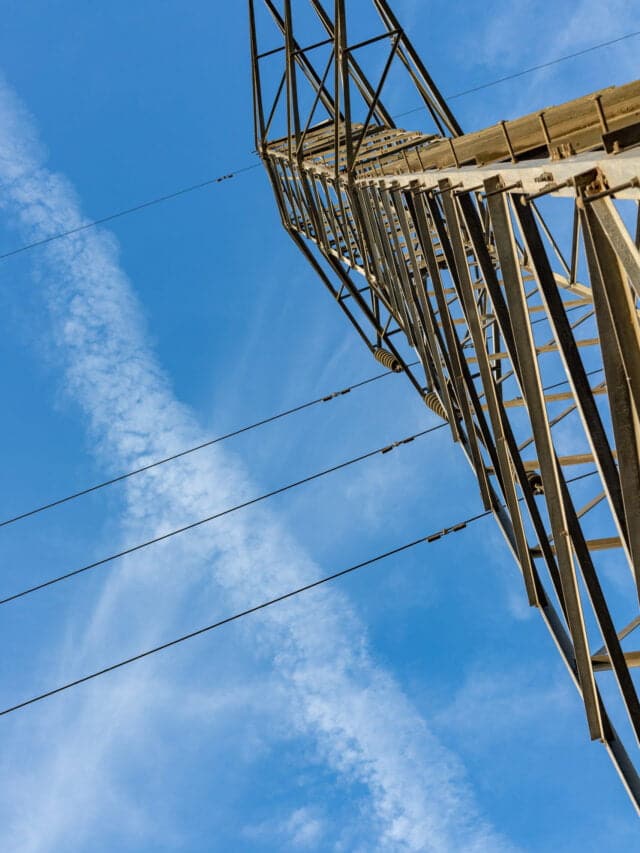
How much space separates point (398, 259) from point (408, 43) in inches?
219

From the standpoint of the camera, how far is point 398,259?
41.2 ft

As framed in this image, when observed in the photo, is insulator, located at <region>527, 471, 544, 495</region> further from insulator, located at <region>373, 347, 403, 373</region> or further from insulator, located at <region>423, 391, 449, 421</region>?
insulator, located at <region>373, 347, 403, 373</region>

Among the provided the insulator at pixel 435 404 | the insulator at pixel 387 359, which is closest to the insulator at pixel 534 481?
the insulator at pixel 435 404

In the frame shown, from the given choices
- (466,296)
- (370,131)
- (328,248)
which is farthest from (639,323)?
(370,131)

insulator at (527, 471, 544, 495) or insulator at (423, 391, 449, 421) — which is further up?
insulator at (527, 471, 544, 495)

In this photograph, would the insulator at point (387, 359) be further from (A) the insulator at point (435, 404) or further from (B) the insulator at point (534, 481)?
(B) the insulator at point (534, 481)

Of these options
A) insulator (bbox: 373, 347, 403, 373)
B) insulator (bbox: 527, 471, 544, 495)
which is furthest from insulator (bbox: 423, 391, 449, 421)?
insulator (bbox: 527, 471, 544, 495)

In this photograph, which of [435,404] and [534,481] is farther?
[435,404]

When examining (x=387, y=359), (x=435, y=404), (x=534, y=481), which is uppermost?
(x=534, y=481)

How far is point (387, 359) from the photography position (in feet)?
64.7

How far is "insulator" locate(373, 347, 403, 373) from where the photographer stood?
19297 mm

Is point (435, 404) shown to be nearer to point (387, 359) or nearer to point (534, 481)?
point (387, 359)

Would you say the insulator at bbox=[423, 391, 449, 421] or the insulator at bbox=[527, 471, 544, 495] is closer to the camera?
the insulator at bbox=[527, 471, 544, 495]

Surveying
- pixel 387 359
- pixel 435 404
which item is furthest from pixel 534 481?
pixel 387 359
